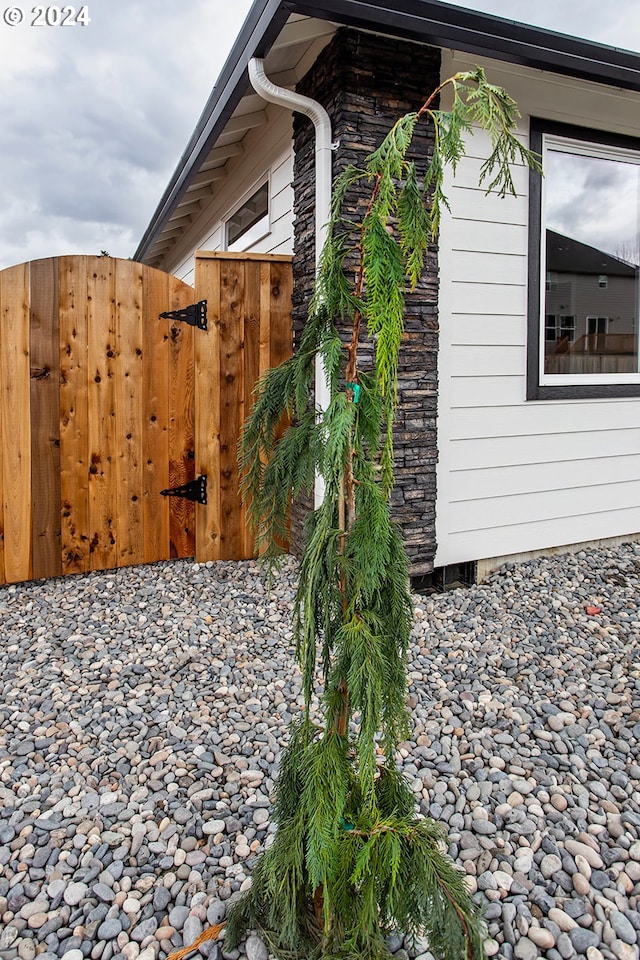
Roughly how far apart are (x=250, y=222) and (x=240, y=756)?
4.56 metres

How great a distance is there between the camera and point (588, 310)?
14.3ft

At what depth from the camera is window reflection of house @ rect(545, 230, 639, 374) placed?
163 inches

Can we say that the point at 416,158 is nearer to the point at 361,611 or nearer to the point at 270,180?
the point at 270,180

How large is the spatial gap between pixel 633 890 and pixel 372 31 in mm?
3585

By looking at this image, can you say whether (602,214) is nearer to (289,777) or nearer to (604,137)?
(604,137)

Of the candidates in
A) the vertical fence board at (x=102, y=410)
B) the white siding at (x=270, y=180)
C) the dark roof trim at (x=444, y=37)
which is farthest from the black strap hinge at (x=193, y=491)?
the dark roof trim at (x=444, y=37)

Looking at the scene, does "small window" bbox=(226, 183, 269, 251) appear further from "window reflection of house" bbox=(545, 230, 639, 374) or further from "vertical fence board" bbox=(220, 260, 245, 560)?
"window reflection of house" bbox=(545, 230, 639, 374)

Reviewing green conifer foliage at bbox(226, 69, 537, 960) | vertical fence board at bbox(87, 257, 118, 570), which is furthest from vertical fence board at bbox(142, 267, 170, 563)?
green conifer foliage at bbox(226, 69, 537, 960)

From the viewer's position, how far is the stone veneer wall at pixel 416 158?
3271mm

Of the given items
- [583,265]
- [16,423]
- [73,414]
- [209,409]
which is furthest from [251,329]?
[583,265]

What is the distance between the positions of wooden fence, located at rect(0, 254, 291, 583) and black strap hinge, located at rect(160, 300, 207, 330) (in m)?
0.04

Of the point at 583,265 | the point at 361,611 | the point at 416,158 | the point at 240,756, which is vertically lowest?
the point at 240,756

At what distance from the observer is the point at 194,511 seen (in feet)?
13.5

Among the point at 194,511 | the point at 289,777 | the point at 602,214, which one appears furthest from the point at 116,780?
the point at 602,214
